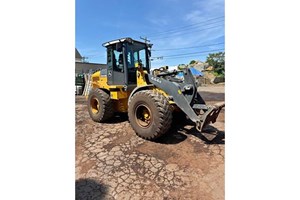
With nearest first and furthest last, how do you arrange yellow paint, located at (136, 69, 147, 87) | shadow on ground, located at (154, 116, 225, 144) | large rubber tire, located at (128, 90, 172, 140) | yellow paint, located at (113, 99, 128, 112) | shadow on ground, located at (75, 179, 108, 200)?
shadow on ground, located at (75, 179, 108, 200), large rubber tire, located at (128, 90, 172, 140), shadow on ground, located at (154, 116, 225, 144), yellow paint, located at (136, 69, 147, 87), yellow paint, located at (113, 99, 128, 112)

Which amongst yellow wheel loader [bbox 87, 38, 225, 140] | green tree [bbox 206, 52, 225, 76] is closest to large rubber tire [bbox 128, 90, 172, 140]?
yellow wheel loader [bbox 87, 38, 225, 140]

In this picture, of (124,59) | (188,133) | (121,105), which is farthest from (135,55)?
(188,133)

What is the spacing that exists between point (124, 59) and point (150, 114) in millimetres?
1002

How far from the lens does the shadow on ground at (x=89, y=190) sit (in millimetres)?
1401

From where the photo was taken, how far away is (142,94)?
2.30 metres

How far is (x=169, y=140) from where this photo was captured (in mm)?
2307

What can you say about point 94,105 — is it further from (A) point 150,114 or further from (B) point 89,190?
(B) point 89,190

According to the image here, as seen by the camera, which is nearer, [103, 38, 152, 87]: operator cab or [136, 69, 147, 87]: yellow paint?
[136, 69, 147, 87]: yellow paint

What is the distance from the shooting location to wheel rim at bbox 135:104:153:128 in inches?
92.9

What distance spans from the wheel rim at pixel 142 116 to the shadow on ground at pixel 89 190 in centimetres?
93

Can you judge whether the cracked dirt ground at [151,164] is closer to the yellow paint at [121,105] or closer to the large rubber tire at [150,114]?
the large rubber tire at [150,114]

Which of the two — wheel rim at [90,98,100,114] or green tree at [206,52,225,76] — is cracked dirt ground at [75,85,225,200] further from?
green tree at [206,52,225,76]

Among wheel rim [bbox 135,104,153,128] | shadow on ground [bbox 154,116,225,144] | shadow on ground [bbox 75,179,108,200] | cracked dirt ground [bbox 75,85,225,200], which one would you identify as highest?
wheel rim [bbox 135,104,153,128]
